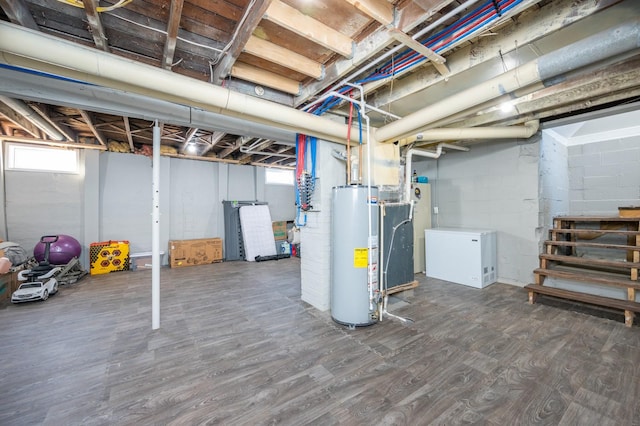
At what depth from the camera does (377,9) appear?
1623mm

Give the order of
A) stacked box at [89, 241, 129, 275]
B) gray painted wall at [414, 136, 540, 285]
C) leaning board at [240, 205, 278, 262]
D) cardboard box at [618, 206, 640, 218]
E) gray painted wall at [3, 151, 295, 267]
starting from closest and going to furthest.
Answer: cardboard box at [618, 206, 640, 218] → gray painted wall at [414, 136, 540, 285] → gray painted wall at [3, 151, 295, 267] → stacked box at [89, 241, 129, 275] → leaning board at [240, 205, 278, 262]

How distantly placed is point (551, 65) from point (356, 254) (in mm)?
2002

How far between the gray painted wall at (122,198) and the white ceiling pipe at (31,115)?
71 cm

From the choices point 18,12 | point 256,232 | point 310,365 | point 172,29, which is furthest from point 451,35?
point 256,232

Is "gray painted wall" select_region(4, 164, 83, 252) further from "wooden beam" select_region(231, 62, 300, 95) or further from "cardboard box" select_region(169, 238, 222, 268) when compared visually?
"wooden beam" select_region(231, 62, 300, 95)

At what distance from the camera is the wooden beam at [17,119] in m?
3.44

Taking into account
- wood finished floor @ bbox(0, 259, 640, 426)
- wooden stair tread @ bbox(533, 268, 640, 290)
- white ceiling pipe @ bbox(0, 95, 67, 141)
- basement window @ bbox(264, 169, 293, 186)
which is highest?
white ceiling pipe @ bbox(0, 95, 67, 141)

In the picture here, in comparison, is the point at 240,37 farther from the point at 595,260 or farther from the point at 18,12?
the point at 595,260

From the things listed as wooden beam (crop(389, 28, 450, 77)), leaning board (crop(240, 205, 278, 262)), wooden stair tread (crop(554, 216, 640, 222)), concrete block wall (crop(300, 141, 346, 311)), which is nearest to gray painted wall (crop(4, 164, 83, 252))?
leaning board (crop(240, 205, 278, 262))

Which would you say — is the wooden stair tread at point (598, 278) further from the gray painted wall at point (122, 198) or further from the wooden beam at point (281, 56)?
the gray painted wall at point (122, 198)

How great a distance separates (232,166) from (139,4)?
5302 mm

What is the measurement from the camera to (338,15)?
1.79m

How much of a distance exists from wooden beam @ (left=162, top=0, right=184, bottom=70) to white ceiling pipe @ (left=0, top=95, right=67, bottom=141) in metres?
2.40

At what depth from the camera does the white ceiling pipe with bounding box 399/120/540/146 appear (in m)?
3.35
